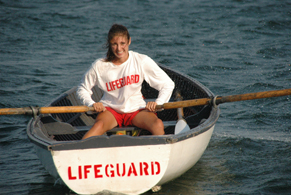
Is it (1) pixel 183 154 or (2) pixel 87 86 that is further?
(2) pixel 87 86

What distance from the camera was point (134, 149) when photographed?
3416mm

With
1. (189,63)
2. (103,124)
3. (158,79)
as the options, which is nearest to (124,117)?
(103,124)

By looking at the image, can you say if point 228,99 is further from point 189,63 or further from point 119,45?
point 189,63

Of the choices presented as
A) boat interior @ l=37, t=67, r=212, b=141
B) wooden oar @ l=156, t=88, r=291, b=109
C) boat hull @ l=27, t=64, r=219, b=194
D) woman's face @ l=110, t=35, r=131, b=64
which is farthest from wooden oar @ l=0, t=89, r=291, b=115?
woman's face @ l=110, t=35, r=131, b=64

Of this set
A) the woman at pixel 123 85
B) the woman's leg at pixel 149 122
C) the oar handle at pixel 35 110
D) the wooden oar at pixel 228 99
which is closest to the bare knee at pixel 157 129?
the woman's leg at pixel 149 122

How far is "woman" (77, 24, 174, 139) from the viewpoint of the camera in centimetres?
409

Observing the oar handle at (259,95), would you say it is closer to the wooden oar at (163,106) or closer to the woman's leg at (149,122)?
the wooden oar at (163,106)

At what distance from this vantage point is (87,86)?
14.0ft

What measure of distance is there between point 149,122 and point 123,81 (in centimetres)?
59

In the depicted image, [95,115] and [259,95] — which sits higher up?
[259,95]

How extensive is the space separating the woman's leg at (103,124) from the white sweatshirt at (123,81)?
0.16 m

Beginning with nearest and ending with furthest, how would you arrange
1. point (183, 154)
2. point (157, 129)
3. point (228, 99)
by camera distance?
point (183, 154)
point (157, 129)
point (228, 99)

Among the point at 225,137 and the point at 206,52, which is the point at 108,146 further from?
the point at 206,52

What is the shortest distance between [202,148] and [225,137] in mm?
1285
